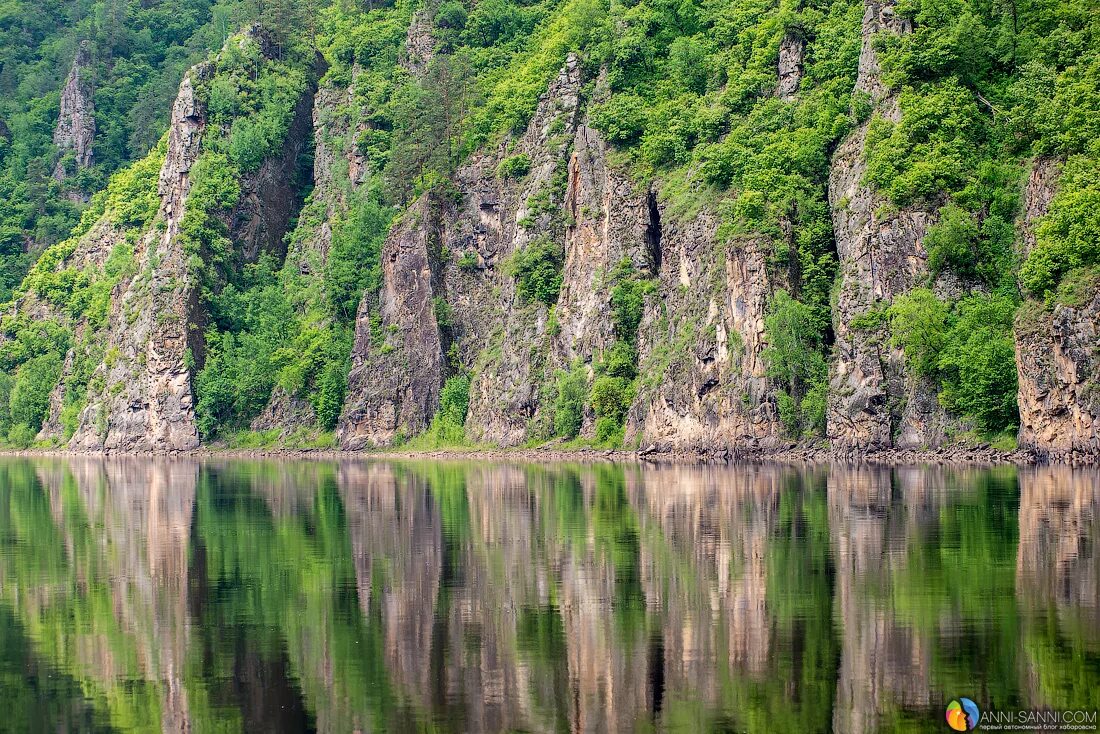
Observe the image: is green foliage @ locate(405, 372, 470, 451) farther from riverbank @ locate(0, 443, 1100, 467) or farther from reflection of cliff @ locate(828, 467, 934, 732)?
reflection of cliff @ locate(828, 467, 934, 732)

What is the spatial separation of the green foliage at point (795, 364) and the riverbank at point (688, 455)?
218 centimetres

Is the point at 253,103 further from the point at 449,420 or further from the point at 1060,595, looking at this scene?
the point at 1060,595

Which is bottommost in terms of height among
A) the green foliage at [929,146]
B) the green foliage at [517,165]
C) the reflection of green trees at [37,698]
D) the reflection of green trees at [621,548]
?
the reflection of green trees at [621,548]

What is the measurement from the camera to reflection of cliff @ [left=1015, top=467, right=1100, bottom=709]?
70.5ft

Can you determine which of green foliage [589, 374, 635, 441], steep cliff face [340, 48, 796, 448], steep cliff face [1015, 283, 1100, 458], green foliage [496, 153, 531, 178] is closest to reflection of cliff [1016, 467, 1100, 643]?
steep cliff face [1015, 283, 1100, 458]

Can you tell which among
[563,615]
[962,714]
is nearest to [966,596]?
[563,615]

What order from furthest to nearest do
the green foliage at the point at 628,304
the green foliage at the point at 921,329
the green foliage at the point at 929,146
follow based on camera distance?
the green foliage at the point at 628,304 → the green foliage at the point at 929,146 → the green foliage at the point at 921,329

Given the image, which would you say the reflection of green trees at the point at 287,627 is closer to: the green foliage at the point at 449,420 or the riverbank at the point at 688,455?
the riverbank at the point at 688,455

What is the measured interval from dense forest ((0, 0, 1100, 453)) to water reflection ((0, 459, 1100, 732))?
115 feet

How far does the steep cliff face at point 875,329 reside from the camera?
87062mm

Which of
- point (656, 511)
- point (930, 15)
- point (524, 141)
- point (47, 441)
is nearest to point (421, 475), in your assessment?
point (656, 511)

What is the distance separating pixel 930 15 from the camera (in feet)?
320

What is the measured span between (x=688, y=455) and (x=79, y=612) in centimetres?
7083

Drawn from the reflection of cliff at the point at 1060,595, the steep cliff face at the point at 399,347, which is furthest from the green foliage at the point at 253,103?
the reflection of cliff at the point at 1060,595
